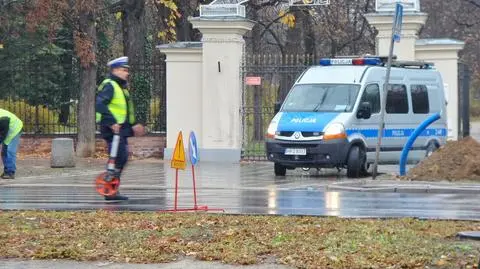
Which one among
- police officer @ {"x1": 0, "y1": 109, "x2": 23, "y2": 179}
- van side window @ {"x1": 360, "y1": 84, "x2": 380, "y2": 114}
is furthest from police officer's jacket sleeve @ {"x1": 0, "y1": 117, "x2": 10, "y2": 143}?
Result: van side window @ {"x1": 360, "y1": 84, "x2": 380, "y2": 114}

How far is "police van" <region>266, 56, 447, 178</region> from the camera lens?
2055 cm

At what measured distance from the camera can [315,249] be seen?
923 centimetres

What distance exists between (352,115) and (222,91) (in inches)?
254

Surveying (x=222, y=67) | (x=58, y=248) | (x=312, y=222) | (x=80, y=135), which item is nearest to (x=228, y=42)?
(x=222, y=67)

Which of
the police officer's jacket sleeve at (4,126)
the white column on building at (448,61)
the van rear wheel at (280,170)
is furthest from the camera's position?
the white column on building at (448,61)

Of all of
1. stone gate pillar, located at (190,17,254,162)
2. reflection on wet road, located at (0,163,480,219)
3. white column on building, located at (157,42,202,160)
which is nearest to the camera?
reflection on wet road, located at (0,163,480,219)

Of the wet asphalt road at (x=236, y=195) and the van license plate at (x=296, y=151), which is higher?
the van license plate at (x=296, y=151)

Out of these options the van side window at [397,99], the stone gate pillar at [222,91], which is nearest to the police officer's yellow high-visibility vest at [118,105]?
the van side window at [397,99]

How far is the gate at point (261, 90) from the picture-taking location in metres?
26.9

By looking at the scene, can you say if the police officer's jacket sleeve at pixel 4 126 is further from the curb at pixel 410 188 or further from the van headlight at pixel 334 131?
the curb at pixel 410 188

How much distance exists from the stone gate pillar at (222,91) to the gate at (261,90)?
36cm

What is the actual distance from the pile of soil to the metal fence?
35.4ft

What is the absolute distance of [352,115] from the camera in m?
20.9

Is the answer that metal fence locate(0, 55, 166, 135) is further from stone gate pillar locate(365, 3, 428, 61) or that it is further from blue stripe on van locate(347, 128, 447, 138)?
blue stripe on van locate(347, 128, 447, 138)
